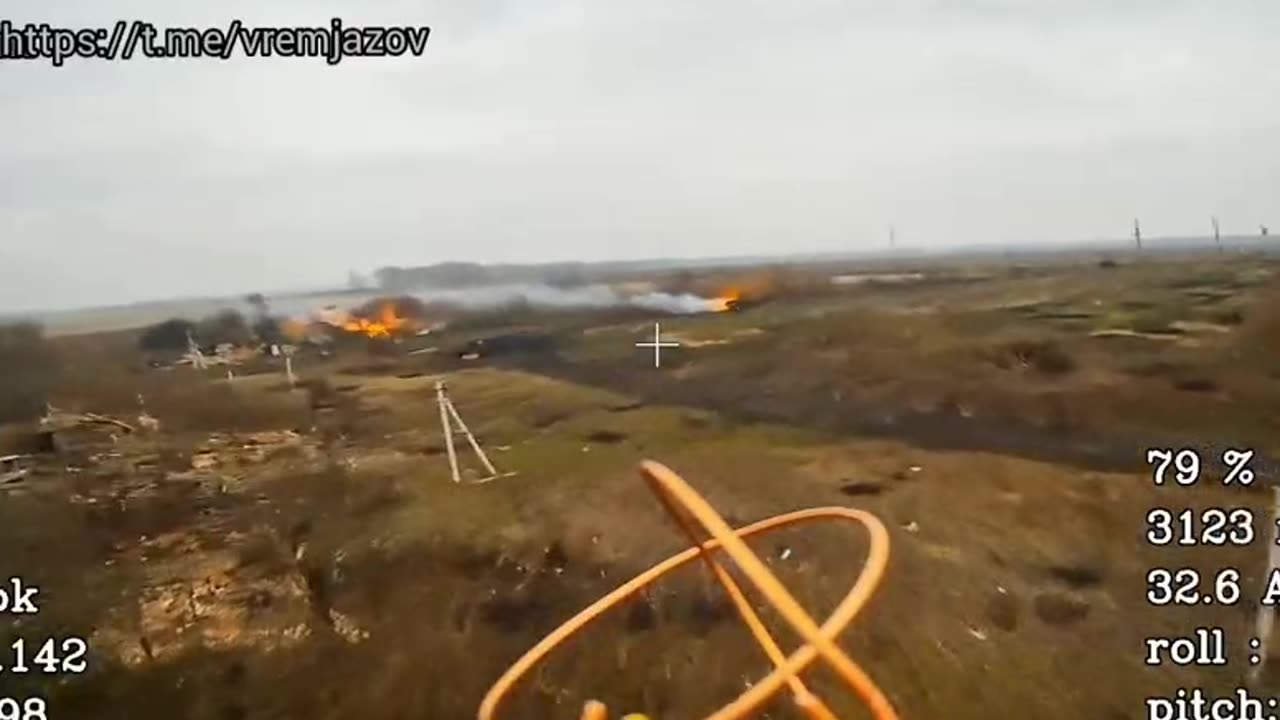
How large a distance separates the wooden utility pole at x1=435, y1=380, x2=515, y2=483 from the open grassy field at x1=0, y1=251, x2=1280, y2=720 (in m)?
0.02

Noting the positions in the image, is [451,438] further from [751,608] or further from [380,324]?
[751,608]

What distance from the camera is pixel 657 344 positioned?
230 centimetres

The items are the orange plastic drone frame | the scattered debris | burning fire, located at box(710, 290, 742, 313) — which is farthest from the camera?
burning fire, located at box(710, 290, 742, 313)

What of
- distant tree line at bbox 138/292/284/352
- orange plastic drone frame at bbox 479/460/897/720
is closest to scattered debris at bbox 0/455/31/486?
distant tree line at bbox 138/292/284/352

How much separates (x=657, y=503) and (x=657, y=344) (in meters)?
0.34

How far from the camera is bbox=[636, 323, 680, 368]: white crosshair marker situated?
229 cm

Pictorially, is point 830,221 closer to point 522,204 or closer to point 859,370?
point 859,370

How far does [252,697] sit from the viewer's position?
2.12 metres

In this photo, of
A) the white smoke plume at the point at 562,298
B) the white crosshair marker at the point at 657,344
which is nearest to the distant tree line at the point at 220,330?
the white smoke plume at the point at 562,298

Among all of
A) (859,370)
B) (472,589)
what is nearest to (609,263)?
(859,370)

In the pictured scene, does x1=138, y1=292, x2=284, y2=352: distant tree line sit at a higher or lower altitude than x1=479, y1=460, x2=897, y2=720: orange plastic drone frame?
higher

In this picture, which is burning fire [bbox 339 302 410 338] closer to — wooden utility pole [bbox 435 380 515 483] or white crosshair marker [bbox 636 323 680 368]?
wooden utility pole [bbox 435 380 515 483]

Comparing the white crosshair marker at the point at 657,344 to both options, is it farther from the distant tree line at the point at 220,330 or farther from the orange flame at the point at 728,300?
the distant tree line at the point at 220,330

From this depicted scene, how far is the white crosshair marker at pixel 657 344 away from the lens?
7.51 feet
